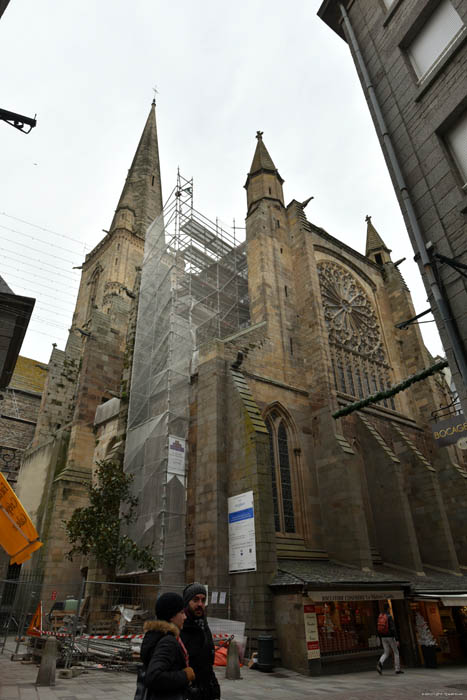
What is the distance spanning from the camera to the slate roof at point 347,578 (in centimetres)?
1157

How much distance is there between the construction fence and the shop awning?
511 cm

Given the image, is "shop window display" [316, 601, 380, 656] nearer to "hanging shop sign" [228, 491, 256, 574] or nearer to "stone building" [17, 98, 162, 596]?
"hanging shop sign" [228, 491, 256, 574]

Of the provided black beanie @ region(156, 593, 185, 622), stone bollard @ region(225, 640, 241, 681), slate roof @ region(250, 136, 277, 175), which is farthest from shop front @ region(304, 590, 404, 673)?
slate roof @ region(250, 136, 277, 175)

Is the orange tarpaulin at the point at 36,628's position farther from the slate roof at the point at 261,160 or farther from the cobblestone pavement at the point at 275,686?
the slate roof at the point at 261,160

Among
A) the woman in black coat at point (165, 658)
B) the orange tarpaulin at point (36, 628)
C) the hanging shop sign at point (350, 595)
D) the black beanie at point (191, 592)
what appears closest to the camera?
the woman in black coat at point (165, 658)

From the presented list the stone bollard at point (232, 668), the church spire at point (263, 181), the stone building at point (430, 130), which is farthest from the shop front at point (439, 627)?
the church spire at point (263, 181)

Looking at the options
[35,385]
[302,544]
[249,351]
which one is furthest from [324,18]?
[35,385]

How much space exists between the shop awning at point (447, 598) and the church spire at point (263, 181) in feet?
62.1

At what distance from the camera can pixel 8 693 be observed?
6.62 meters

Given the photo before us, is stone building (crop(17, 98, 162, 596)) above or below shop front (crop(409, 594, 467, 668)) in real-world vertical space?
above

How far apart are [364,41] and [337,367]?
13444 mm

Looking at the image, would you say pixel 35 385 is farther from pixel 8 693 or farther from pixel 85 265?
pixel 8 693

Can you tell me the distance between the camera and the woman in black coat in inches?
111

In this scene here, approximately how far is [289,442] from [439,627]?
289 inches
